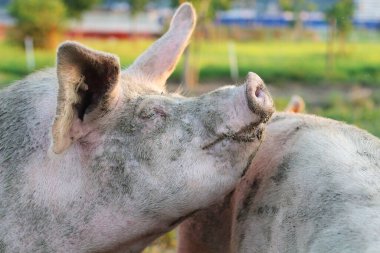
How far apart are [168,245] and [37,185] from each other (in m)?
3.50

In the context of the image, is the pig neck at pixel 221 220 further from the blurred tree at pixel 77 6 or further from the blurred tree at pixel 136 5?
the blurred tree at pixel 136 5

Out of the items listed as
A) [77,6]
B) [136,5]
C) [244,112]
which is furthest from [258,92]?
[136,5]

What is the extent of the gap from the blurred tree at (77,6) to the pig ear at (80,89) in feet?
158

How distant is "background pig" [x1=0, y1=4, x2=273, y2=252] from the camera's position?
305 cm

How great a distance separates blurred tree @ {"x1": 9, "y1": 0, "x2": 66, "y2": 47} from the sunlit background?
54mm

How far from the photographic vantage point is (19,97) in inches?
137

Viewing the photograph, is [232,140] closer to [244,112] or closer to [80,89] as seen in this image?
[244,112]

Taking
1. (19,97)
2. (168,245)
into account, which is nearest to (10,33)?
(168,245)

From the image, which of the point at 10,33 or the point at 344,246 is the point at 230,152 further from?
the point at 10,33

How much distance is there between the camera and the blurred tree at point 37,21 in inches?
1650

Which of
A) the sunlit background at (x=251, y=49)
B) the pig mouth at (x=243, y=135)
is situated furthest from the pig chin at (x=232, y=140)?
the sunlit background at (x=251, y=49)

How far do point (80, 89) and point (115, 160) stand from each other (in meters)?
0.32

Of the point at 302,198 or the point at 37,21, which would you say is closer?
the point at 302,198

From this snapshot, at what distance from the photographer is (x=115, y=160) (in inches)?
123
